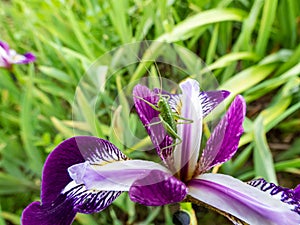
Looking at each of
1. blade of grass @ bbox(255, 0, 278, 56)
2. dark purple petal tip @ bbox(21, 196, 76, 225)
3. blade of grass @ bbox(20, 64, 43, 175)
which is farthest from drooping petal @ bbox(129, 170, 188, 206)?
blade of grass @ bbox(255, 0, 278, 56)

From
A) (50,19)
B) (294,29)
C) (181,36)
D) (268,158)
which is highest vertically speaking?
(50,19)

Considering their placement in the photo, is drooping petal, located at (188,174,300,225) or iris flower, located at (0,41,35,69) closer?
drooping petal, located at (188,174,300,225)

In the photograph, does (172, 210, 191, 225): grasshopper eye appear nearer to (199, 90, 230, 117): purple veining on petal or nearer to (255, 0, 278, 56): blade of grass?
(199, 90, 230, 117): purple veining on petal

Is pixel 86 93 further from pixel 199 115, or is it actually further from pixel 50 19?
pixel 50 19

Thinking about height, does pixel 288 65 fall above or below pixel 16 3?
below

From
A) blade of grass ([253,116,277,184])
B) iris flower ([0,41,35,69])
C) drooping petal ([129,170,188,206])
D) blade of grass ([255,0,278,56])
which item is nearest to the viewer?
drooping petal ([129,170,188,206])

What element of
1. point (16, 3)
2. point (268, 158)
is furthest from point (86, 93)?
point (16, 3)

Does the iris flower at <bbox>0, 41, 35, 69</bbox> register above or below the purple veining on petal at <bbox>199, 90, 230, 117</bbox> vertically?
above
